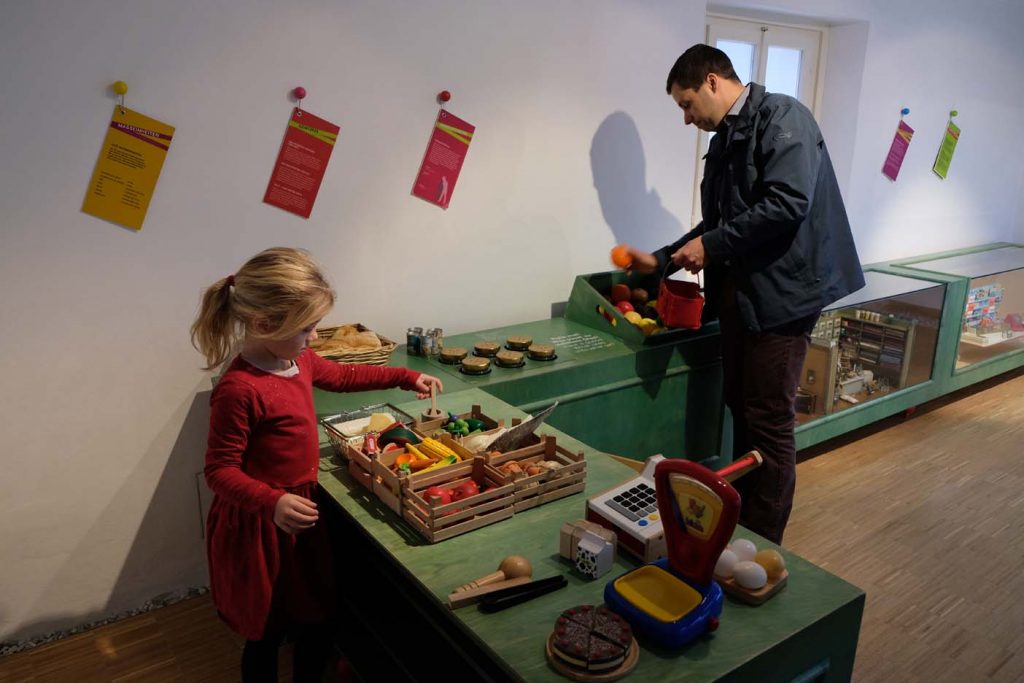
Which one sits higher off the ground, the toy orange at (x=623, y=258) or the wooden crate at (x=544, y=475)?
the toy orange at (x=623, y=258)

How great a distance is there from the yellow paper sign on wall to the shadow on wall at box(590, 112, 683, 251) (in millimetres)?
1731

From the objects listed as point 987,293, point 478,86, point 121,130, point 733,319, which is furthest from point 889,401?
point 121,130

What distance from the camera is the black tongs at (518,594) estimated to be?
134cm

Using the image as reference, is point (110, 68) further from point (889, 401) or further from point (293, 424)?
point (889, 401)

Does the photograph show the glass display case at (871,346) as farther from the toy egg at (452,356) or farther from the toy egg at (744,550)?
the toy egg at (744,550)

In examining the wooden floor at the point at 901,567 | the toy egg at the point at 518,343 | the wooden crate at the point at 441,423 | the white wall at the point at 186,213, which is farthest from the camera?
the toy egg at the point at 518,343

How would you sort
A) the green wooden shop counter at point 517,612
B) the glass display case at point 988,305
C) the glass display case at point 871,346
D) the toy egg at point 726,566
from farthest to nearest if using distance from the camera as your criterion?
the glass display case at point 988,305 < the glass display case at point 871,346 < the toy egg at point 726,566 < the green wooden shop counter at point 517,612

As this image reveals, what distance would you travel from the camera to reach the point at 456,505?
1562 millimetres

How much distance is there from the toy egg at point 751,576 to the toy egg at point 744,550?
45 millimetres

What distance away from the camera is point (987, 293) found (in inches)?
173

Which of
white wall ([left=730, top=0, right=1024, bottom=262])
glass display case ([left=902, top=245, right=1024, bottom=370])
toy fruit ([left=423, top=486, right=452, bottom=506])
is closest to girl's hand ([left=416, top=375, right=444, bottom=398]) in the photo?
toy fruit ([left=423, top=486, right=452, bottom=506])

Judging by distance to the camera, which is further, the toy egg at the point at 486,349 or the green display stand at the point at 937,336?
the green display stand at the point at 937,336

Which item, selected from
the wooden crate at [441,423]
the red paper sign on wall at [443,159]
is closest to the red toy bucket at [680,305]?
the red paper sign on wall at [443,159]

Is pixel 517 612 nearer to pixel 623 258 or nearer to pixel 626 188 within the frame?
pixel 623 258
